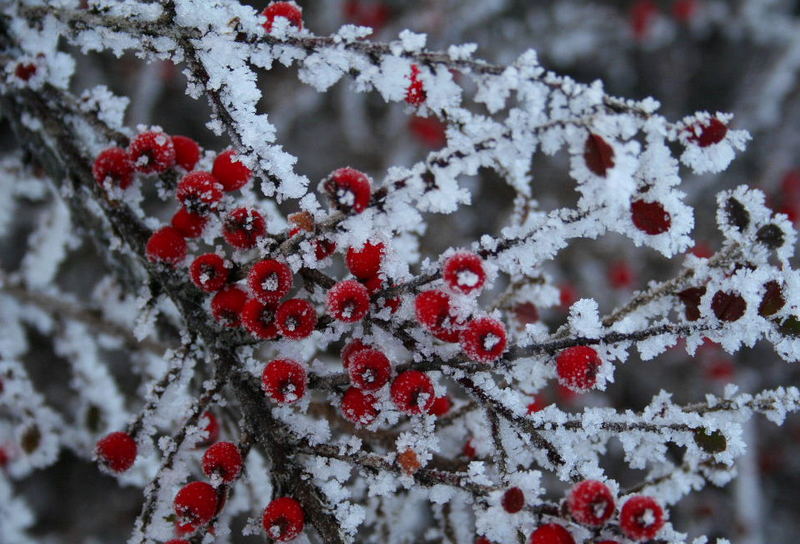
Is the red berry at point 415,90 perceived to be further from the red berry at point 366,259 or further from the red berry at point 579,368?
the red berry at point 579,368

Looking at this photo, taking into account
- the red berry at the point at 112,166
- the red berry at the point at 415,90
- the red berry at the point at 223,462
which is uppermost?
the red berry at the point at 112,166

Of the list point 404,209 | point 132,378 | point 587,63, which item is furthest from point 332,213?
point 587,63

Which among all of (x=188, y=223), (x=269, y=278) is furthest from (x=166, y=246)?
(x=269, y=278)

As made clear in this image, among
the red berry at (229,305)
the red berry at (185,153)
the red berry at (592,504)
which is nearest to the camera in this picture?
the red berry at (592,504)

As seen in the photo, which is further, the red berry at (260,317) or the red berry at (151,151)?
the red berry at (151,151)

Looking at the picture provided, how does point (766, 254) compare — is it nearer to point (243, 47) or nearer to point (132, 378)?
point (243, 47)

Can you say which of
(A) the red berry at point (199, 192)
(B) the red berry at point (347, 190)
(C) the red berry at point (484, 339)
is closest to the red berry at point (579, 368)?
(C) the red berry at point (484, 339)

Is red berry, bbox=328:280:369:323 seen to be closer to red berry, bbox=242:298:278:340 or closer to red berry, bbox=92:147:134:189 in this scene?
red berry, bbox=242:298:278:340

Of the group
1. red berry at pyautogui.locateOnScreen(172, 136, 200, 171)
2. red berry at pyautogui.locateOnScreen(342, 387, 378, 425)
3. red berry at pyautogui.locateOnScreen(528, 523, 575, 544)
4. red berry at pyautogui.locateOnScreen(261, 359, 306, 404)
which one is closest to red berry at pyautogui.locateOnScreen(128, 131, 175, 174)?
red berry at pyautogui.locateOnScreen(172, 136, 200, 171)
